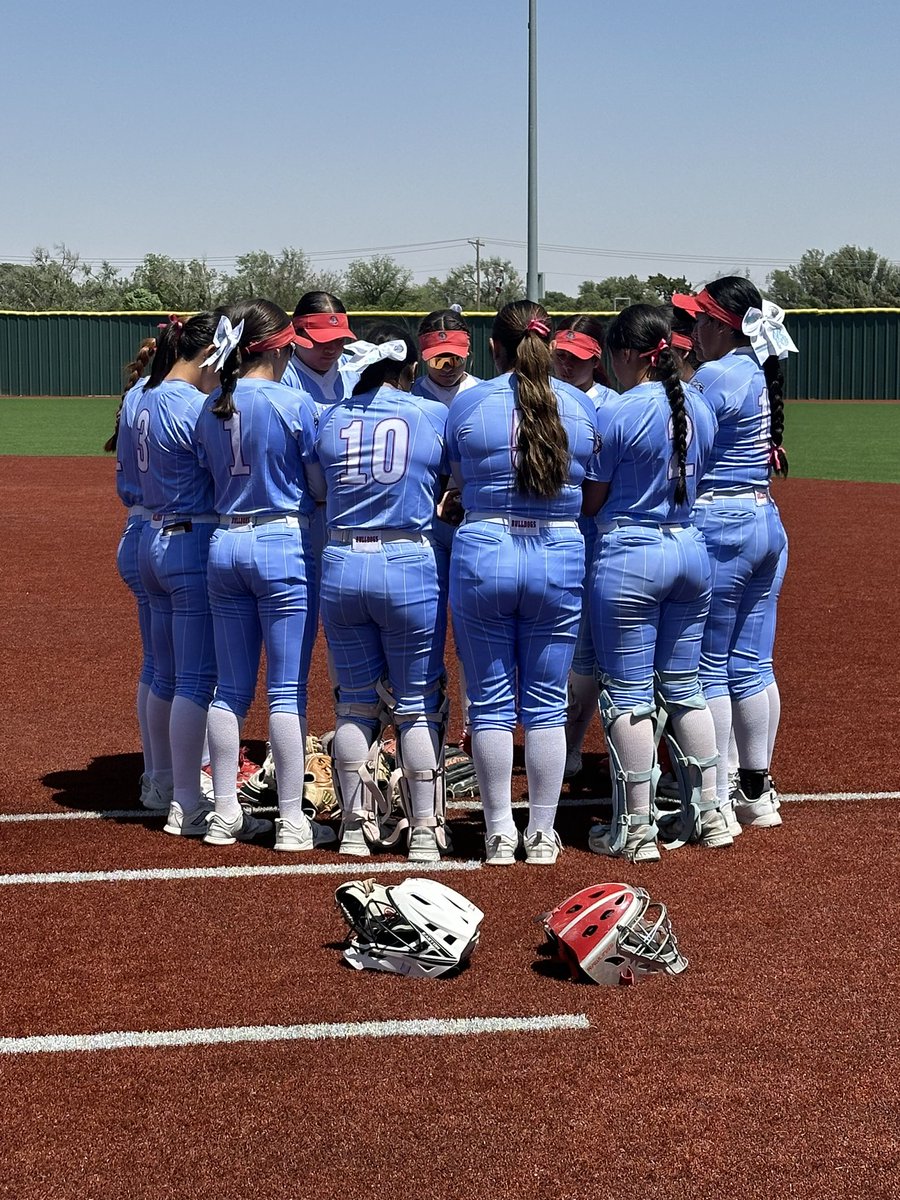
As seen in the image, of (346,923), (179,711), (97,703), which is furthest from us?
(97,703)

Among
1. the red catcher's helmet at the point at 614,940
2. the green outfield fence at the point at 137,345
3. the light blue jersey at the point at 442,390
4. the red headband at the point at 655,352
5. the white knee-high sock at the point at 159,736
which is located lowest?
the red catcher's helmet at the point at 614,940

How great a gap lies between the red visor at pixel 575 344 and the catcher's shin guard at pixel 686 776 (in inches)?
58.4

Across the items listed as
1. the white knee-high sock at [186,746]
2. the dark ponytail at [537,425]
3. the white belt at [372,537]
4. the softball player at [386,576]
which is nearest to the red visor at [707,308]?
the dark ponytail at [537,425]

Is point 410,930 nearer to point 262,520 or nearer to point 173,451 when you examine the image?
point 262,520

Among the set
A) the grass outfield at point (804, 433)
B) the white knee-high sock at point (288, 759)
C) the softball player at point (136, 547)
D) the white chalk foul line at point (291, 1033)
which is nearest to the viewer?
the white chalk foul line at point (291, 1033)

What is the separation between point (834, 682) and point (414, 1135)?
5.87 metres

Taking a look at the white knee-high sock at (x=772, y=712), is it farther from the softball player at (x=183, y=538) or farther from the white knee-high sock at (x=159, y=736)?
the white knee-high sock at (x=159, y=736)

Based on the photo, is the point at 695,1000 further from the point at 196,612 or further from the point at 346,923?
the point at 196,612

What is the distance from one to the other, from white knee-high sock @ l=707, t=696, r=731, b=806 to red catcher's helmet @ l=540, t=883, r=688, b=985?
1481mm

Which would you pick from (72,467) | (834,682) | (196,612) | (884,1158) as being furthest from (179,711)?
(72,467)

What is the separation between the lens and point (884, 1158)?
11.2 feet

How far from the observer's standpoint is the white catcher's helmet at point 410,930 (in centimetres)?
451

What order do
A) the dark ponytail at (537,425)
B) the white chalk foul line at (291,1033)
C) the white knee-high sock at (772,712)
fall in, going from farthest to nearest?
the white knee-high sock at (772,712) → the dark ponytail at (537,425) → the white chalk foul line at (291,1033)

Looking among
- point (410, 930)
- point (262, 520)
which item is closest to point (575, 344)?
point (262, 520)
